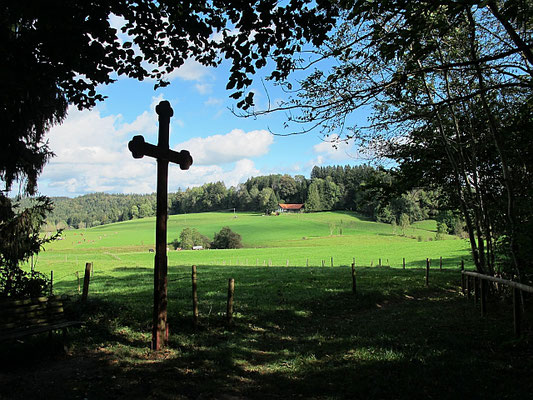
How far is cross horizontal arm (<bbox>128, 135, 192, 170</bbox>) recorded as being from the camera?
20.8ft

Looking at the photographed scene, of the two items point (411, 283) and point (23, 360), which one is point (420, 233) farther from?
point (23, 360)

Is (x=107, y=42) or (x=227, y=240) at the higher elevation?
(x=107, y=42)

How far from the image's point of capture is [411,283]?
16.5 meters

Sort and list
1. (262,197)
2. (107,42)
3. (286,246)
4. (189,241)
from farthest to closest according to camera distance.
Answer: (262,197)
(189,241)
(286,246)
(107,42)

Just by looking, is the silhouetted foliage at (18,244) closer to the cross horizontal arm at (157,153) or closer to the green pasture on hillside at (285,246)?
the cross horizontal arm at (157,153)

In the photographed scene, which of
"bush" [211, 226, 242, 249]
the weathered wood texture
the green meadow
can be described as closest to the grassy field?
the weathered wood texture

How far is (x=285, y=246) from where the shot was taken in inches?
2680

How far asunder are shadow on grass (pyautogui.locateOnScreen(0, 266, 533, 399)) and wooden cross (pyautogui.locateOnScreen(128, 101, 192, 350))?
1.63ft

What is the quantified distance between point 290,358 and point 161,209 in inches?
148

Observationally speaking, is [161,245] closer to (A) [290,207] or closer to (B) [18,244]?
(B) [18,244]

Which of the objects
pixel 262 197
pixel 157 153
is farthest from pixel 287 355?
pixel 262 197

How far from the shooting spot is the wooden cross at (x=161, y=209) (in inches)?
257

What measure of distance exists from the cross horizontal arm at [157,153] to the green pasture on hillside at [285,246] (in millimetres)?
22765

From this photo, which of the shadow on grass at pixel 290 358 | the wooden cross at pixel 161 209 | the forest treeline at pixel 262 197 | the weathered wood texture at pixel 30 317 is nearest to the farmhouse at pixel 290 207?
the forest treeline at pixel 262 197
